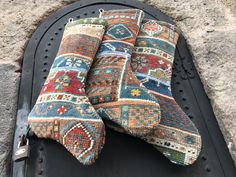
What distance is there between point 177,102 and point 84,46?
28 cm

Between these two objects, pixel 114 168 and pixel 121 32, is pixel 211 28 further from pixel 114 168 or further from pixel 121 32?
pixel 114 168

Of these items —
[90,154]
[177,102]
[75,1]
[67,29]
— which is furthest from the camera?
[75,1]

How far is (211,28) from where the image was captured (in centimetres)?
104

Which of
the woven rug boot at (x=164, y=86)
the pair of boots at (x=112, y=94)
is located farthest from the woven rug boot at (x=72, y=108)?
the woven rug boot at (x=164, y=86)

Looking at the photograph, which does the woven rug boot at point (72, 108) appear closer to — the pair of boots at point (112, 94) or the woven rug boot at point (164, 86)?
the pair of boots at point (112, 94)

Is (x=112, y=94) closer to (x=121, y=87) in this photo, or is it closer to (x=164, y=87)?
(x=121, y=87)

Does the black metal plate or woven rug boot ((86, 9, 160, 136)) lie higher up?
woven rug boot ((86, 9, 160, 136))

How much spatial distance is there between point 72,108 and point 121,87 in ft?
0.40

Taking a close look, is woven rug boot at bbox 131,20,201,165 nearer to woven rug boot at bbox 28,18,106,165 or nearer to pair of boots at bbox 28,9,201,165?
pair of boots at bbox 28,9,201,165

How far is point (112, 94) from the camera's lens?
775 mm

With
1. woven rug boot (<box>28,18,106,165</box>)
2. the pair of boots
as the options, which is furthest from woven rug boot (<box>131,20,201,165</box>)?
woven rug boot (<box>28,18,106,165</box>)

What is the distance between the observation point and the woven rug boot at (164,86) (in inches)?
28.2

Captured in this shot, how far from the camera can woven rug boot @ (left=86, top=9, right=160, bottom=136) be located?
72 cm

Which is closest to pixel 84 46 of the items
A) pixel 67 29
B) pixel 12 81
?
pixel 67 29
